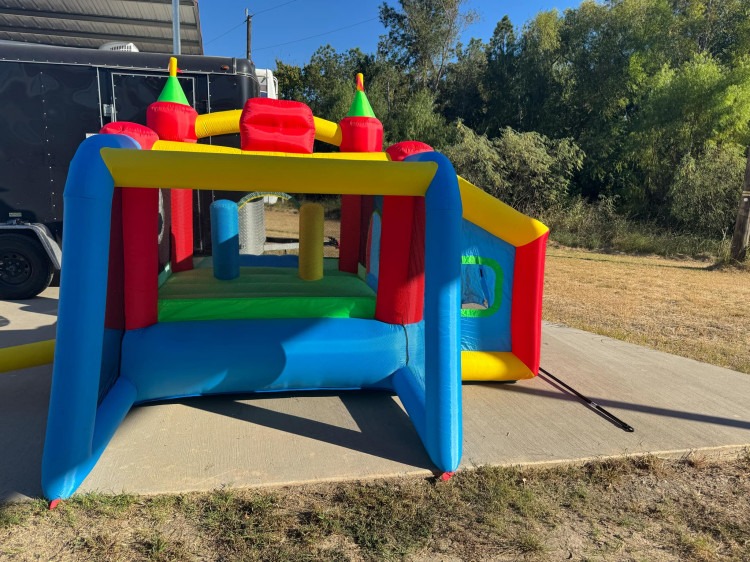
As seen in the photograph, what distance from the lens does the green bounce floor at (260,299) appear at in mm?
3621

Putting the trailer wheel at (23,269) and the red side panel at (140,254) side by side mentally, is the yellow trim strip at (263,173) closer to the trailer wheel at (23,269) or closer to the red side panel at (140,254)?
the red side panel at (140,254)

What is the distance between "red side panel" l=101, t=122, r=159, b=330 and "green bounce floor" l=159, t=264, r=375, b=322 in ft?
0.51

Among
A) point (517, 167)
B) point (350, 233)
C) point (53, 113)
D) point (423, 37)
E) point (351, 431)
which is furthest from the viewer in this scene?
point (423, 37)

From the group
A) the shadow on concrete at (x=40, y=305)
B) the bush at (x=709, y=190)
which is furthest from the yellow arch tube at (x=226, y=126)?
the bush at (x=709, y=190)

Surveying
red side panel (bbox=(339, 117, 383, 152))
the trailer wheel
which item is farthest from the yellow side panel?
the trailer wheel

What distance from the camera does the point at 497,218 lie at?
405cm

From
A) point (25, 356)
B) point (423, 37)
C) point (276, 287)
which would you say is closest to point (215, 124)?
point (276, 287)

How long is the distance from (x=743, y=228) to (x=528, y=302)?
34.0 feet

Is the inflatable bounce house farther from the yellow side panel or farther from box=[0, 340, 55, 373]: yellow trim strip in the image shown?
box=[0, 340, 55, 373]: yellow trim strip

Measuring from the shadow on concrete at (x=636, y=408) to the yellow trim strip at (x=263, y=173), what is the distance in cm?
199

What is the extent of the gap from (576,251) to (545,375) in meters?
11.5

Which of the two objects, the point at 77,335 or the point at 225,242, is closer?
the point at 77,335

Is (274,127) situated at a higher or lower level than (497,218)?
higher

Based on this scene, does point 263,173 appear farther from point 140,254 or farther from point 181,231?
point 181,231
